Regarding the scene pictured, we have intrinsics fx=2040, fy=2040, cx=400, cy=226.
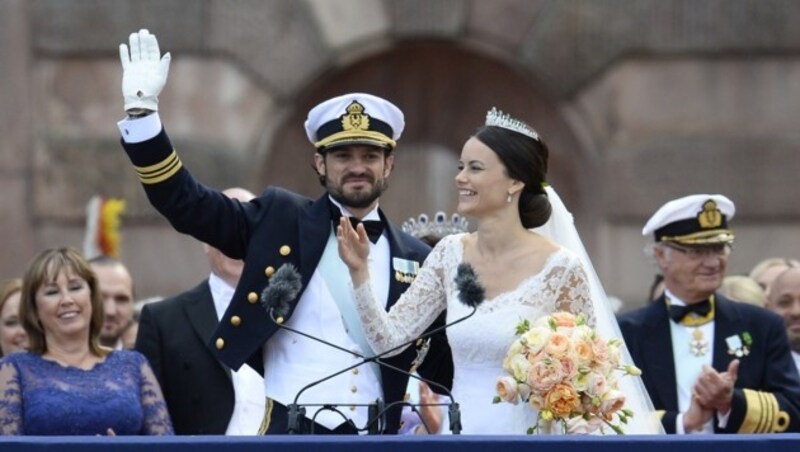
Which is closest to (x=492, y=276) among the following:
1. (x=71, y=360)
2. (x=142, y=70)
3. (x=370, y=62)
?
(x=142, y=70)

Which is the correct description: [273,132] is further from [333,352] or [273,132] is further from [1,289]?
[333,352]

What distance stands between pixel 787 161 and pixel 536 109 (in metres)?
1.47

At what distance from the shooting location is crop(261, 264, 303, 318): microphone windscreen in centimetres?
599

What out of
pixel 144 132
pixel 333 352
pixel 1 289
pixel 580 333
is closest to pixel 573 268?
pixel 580 333

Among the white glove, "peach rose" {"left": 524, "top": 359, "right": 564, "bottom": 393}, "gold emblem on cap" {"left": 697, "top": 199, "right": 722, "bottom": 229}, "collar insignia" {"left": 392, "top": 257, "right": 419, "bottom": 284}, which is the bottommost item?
"peach rose" {"left": 524, "top": 359, "right": 564, "bottom": 393}

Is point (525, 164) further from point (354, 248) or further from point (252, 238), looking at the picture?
point (252, 238)

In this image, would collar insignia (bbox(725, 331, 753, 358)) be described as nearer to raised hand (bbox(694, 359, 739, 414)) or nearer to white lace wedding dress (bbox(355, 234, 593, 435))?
raised hand (bbox(694, 359, 739, 414))

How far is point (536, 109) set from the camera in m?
11.9

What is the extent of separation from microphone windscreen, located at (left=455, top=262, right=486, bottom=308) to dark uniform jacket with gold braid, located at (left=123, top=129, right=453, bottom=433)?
14.6 inches

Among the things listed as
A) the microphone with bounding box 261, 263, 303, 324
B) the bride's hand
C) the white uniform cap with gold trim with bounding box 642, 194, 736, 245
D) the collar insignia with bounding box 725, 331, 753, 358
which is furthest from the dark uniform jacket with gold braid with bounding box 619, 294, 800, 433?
the microphone with bounding box 261, 263, 303, 324

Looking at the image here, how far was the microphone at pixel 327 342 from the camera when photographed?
5750mm

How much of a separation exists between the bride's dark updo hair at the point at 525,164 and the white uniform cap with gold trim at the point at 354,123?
0.37m

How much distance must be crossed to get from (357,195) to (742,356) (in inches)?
77.9

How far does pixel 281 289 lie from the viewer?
599 cm
